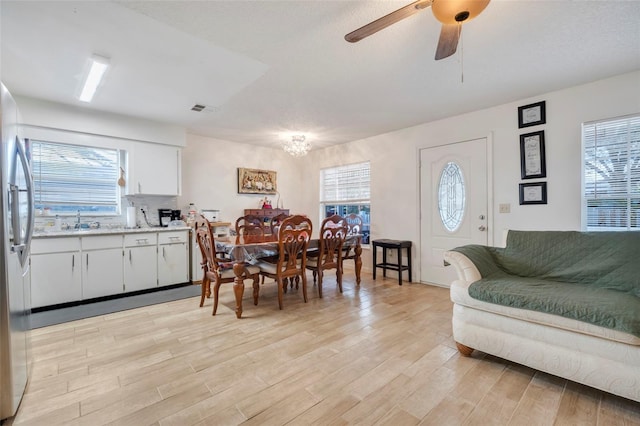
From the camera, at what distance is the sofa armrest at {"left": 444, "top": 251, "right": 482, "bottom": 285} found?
7.32 ft

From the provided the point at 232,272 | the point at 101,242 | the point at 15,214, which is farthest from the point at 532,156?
the point at 101,242

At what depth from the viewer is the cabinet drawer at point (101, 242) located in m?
3.38

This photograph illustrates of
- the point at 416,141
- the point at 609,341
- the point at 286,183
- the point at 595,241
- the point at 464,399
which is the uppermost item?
the point at 416,141

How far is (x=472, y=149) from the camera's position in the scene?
12.5 feet

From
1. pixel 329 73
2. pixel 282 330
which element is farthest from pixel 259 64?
pixel 282 330

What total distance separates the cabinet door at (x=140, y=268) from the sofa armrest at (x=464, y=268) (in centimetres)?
373

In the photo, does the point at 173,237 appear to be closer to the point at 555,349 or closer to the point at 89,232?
the point at 89,232

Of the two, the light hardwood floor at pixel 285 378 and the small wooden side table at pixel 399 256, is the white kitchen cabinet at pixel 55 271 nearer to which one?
the light hardwood floor at pixel 285 378

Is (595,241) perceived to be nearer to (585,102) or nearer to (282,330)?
(585,102)

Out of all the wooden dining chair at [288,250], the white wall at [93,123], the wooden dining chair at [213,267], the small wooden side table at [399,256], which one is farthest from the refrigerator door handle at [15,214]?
the small wooden side table at [399,256]

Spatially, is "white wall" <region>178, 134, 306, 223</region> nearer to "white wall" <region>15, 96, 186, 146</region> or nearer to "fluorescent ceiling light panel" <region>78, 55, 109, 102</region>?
"white wall" <region>15, 96, 186, 146</region>

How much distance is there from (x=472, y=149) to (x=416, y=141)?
85cm

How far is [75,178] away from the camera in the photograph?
375 centimetres

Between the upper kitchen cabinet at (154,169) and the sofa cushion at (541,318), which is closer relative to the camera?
the sofa cushion at (541,318)
